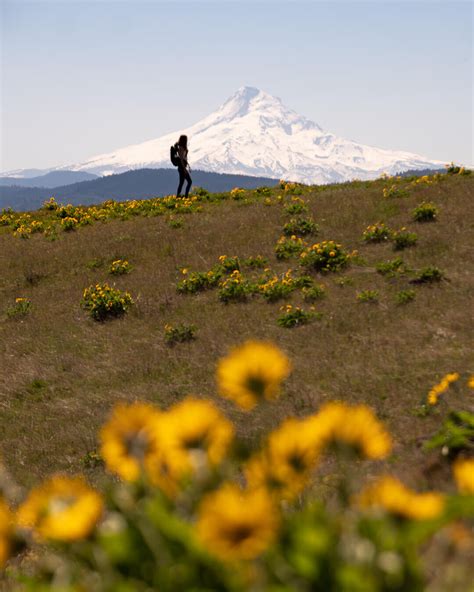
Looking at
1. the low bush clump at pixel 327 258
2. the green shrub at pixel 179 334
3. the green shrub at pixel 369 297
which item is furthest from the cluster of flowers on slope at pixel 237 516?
the low bush clump at pixel 327 258

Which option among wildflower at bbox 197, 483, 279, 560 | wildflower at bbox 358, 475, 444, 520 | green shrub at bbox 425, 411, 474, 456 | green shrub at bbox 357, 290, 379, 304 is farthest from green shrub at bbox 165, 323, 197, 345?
wildflower at bbox 197, 483, 279, 560

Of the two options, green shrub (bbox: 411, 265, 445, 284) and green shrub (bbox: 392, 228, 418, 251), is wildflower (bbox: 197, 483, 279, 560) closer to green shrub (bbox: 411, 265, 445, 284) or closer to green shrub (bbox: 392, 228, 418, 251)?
green shrub (bbox: 411, 265, 445, 284)

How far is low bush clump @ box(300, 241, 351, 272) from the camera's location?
1359 centimetres

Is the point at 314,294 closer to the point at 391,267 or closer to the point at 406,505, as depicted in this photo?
the point at 391,267

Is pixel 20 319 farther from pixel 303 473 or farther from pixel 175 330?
pixel 303 473

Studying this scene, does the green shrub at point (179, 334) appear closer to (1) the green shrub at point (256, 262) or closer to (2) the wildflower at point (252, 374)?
(1) the green shrub at point (256, 262)

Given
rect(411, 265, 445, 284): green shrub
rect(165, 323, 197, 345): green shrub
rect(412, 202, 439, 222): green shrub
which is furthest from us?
rect(412, 202, 439, 222): green shrub

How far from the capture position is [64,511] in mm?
1909

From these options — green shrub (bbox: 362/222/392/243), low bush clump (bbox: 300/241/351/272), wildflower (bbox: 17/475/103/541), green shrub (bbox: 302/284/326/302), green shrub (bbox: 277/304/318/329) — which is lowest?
green shrub (bbox: 277/304/318/329)

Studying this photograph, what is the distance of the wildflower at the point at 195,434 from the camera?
6.53 feet

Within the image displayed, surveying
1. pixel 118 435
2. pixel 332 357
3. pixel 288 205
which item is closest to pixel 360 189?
pixel 288 205

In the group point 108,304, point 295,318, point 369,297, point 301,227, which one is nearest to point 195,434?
point 295,318

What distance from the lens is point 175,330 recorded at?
1153cm

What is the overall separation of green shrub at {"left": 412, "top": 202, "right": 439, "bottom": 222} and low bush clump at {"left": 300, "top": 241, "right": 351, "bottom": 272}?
2.81 meters
